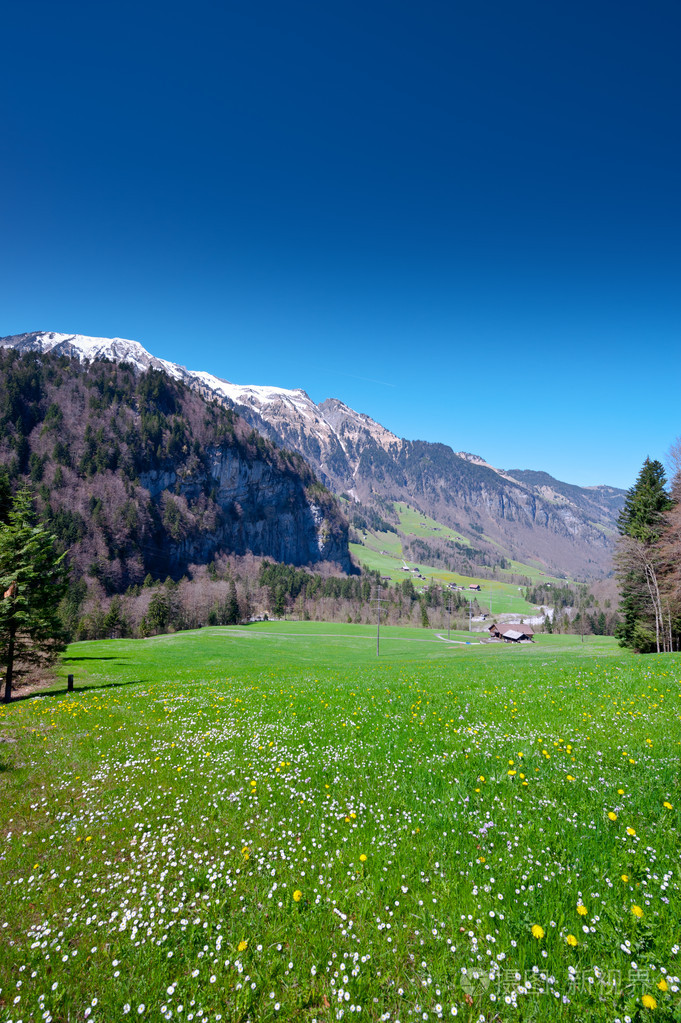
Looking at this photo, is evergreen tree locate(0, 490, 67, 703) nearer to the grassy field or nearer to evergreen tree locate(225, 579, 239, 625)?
the grassy field

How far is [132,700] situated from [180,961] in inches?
653

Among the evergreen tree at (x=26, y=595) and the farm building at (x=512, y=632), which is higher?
the evergreen tree at (x=26, y=595)

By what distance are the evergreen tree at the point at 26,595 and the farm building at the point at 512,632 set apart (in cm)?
13777

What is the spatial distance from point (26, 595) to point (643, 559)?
174ft

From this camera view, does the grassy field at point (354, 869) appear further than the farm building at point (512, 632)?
No

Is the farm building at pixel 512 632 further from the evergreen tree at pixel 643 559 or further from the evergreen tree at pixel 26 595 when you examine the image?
the evergreen tree at pixel 26 595

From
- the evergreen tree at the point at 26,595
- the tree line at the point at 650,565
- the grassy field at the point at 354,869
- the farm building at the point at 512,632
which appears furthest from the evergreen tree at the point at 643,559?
the farm building at the point at 512,632

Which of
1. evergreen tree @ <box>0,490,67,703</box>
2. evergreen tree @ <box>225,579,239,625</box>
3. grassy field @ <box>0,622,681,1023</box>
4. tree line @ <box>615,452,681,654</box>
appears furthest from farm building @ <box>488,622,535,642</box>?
evergreen tree @ <box>0,490,67,703</box>

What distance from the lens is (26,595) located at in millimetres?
24391

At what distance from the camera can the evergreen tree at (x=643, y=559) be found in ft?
136

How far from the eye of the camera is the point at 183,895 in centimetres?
643

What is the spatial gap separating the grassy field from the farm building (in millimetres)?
137066

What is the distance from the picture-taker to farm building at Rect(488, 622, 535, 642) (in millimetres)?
135538

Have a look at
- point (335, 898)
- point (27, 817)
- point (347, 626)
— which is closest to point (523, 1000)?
point (335, 898)
